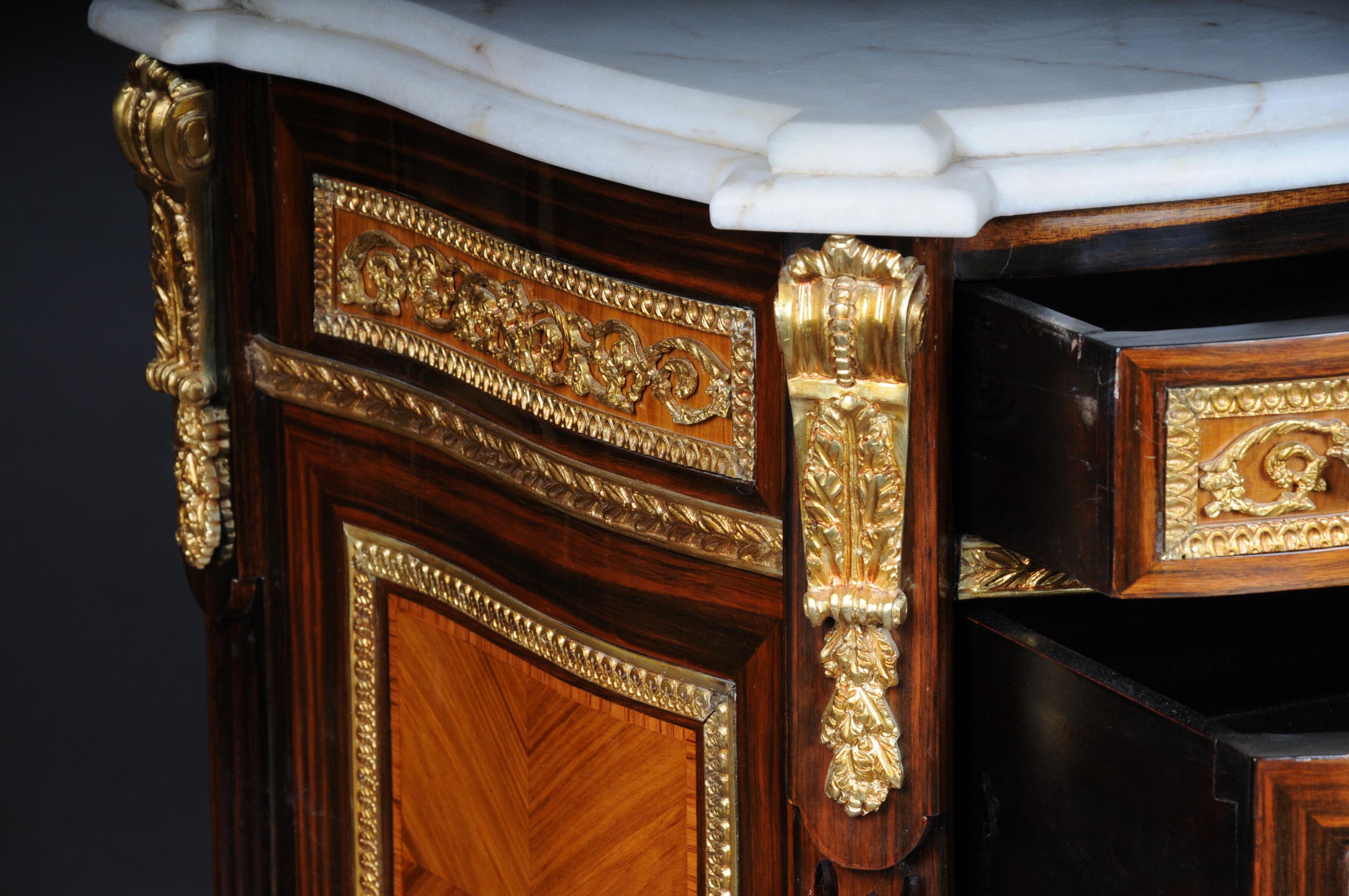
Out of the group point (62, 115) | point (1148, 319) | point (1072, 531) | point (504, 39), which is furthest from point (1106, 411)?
point (62, 115)

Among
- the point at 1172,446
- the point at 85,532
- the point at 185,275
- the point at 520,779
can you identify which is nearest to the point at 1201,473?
the point at 1172,446

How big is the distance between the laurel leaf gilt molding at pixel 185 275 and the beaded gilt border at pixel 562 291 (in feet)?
0.32

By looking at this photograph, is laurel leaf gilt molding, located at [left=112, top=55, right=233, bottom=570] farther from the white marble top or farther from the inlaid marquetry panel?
the inlaid marquetry panel

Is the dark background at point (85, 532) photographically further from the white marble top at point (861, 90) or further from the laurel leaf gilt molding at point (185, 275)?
the white marble top at point (861, 90)

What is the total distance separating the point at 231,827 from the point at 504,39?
615 mm

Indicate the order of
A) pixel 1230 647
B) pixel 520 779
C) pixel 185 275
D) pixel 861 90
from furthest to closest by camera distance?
pixel 185 275
pixel 520 779
pixel 1230 647
pixel 861 90

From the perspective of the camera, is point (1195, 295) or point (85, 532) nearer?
point (1195, 295)

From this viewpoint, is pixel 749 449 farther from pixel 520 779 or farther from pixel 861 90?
pixel 520 779

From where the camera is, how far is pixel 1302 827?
77cm

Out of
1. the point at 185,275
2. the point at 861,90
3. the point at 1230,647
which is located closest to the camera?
the point at 861,90

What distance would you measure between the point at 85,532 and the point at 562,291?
141 cm

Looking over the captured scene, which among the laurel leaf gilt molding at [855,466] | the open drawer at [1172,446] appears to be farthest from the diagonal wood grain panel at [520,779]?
the open drawer at [1172,446]

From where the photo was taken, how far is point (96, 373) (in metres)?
2.37

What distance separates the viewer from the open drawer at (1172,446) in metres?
0.75
